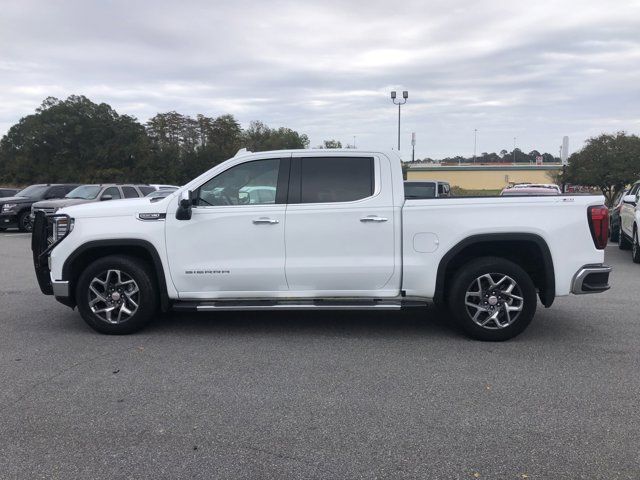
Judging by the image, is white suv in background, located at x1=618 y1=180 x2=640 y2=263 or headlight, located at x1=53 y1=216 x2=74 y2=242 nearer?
headlight, located at x1=53 y1=216 x2=74 y2=242

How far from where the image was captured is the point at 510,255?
20.2 ft

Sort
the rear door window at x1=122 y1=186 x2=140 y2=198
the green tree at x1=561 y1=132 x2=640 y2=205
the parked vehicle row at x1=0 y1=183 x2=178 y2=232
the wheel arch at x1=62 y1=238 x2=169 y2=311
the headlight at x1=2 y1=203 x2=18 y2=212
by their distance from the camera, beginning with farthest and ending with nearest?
1. the green tree at x1=561 y1=132 x2=640 y2=205
2. the headlight at x1=2 y1=203 x2=18 y2=212
3. the rear door window at x1=122 y1=186 x2=140 y2=198
4. the parked vehicle row at x1=0 y1=183 x2=178 y2=232
5. the wheel arch at x1=62 y1=238 x2=169 y2=311

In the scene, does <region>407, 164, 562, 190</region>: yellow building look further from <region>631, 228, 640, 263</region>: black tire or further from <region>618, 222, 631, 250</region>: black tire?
<region>631, 228, 640, 263</region>: black tire

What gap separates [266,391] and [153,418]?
90cm

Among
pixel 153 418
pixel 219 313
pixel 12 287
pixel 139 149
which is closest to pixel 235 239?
pixel 219 313

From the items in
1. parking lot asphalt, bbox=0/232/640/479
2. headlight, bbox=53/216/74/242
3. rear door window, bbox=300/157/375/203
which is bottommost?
parking lot asphalt, bbox=0/232/640/479

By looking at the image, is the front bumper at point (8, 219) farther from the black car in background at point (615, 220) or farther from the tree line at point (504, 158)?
the tree line at point (504, 158)

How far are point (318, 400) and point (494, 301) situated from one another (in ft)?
7.80

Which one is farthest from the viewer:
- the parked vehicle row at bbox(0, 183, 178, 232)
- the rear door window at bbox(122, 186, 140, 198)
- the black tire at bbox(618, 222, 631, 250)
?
the rear door window at bbox(122, 186, 140, 198)

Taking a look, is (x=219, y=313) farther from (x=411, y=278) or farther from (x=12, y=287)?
(x=12, y=287)

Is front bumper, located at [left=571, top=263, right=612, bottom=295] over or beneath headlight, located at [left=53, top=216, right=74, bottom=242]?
beneath

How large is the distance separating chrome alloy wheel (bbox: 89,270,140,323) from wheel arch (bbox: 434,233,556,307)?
3.17m

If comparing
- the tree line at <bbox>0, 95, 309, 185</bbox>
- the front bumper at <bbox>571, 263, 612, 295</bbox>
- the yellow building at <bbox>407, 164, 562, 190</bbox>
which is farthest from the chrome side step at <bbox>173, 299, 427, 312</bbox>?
the yellow building at <bbox>407, 164, 562, 190</bbox>

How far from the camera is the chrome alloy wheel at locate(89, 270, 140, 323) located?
239 inches
